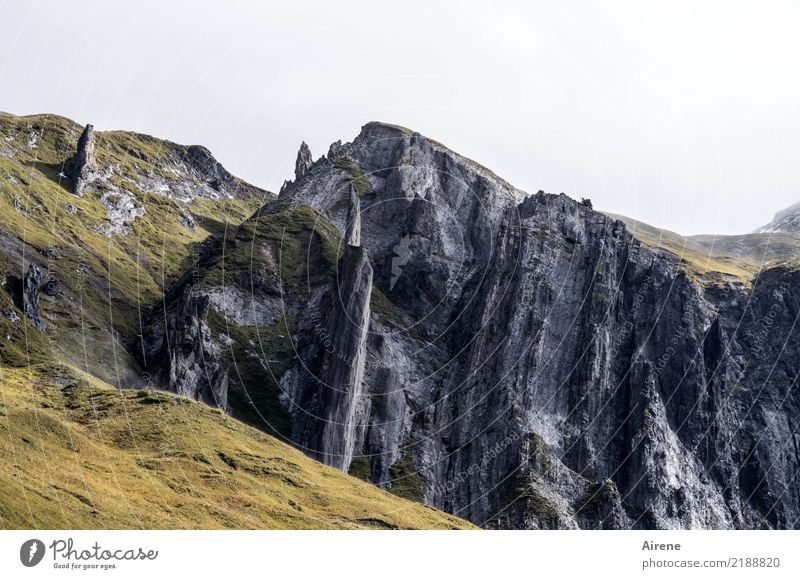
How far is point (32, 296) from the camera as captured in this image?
189 metres

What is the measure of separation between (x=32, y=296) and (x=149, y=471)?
7972 cm

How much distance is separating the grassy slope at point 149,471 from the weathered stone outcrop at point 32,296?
26008 mm

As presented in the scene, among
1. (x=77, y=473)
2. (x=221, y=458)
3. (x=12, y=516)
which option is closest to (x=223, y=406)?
(x=221, y=458)

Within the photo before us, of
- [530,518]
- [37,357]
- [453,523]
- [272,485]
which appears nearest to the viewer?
[272,485]

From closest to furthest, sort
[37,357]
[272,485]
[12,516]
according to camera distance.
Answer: [12,516]
[272,485]
[37,357]

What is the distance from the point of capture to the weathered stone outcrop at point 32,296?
603 ft

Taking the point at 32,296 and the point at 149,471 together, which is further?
the point at 32,296

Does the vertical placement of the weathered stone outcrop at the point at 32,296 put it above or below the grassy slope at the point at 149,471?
above

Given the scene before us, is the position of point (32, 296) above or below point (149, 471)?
above

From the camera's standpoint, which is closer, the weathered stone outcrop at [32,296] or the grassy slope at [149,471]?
the grassy slope at [149,471]

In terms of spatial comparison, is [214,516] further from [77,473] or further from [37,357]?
[37,357]

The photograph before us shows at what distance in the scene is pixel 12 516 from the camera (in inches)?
3703

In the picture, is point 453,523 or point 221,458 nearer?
point 221,458
